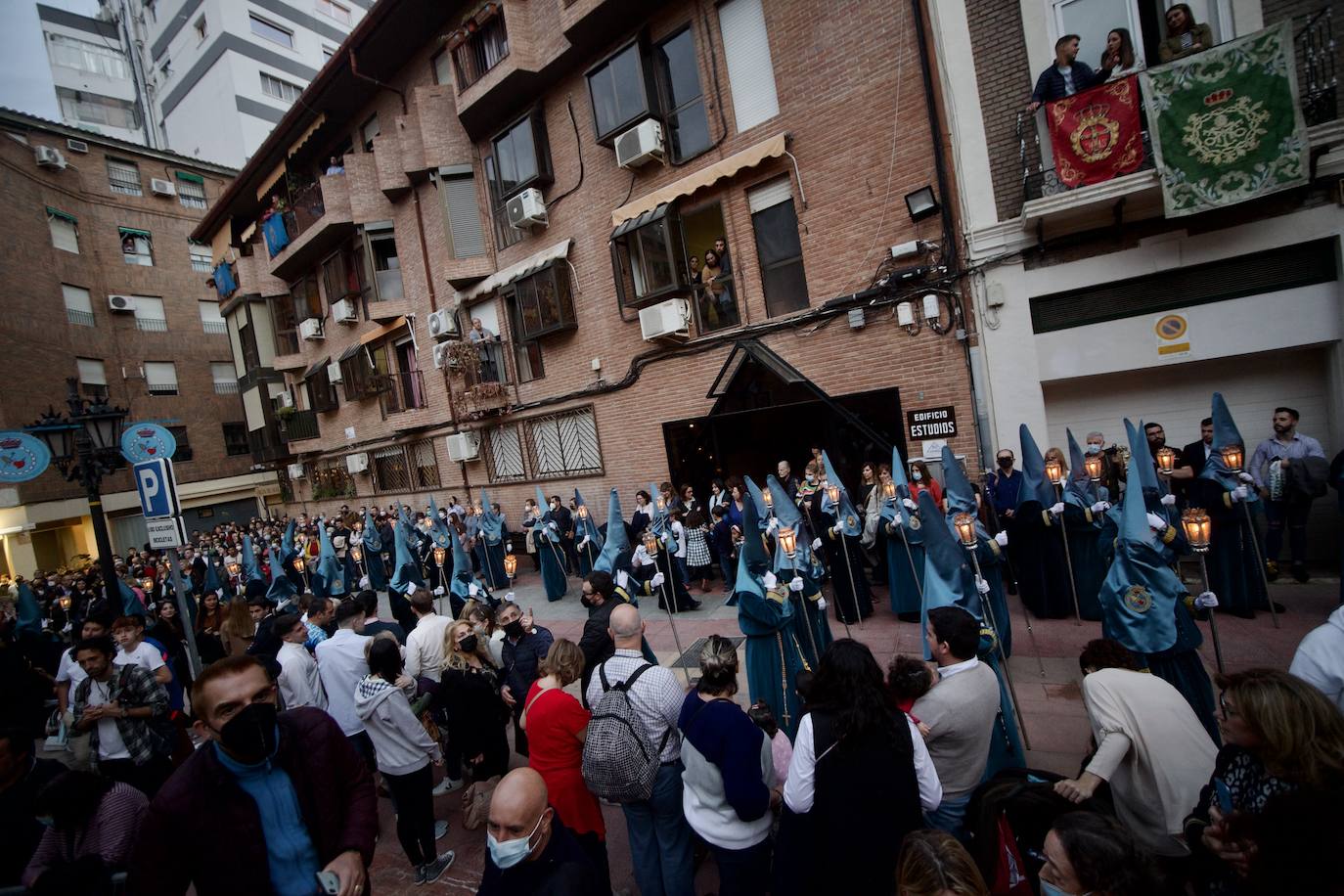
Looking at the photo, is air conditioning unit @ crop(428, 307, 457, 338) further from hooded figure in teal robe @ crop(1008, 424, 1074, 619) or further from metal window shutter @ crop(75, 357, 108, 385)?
metal window shutter @ crop(75, 357, 108, 385)

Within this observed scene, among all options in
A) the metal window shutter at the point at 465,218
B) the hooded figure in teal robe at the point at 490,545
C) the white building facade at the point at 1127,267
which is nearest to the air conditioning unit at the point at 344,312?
the metal window shutter at the point at 465,218

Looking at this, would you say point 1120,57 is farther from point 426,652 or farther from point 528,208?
point 528,208

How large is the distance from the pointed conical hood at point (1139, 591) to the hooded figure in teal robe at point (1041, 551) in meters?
3.01

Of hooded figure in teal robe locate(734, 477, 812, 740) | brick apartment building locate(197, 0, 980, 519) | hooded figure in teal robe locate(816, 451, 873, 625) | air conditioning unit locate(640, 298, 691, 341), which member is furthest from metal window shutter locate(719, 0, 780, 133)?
hooded figure in teal robe locate(734, 477, 812, 740)

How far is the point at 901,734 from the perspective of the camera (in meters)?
2.45

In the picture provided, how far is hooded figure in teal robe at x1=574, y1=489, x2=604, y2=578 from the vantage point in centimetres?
1109

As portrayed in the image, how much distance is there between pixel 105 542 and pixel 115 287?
86.6 ft

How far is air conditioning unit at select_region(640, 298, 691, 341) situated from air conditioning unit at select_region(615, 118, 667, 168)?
2.77 m

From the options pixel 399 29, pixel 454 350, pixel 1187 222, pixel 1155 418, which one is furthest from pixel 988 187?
pixel 399 29

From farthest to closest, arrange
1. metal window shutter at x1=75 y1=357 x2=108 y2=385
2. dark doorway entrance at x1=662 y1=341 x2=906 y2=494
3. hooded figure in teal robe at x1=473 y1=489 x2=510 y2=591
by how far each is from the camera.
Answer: metal window shutter at x1=75 y1=357 x2=108 y2=385 → hooded figure in teal robe at x1=473 y1=489 x2=510 y2=591 → dark doorway entrance at x1=662 y1=341 x2=906 y2=494

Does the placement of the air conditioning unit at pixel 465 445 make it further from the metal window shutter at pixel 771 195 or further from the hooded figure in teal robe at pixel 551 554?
the metal window shutter at pixel 771 195

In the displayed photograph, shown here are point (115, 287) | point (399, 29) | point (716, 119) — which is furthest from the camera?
point (115, 287)

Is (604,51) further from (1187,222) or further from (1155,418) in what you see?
(1155,418)

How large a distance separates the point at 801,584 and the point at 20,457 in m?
10.9
